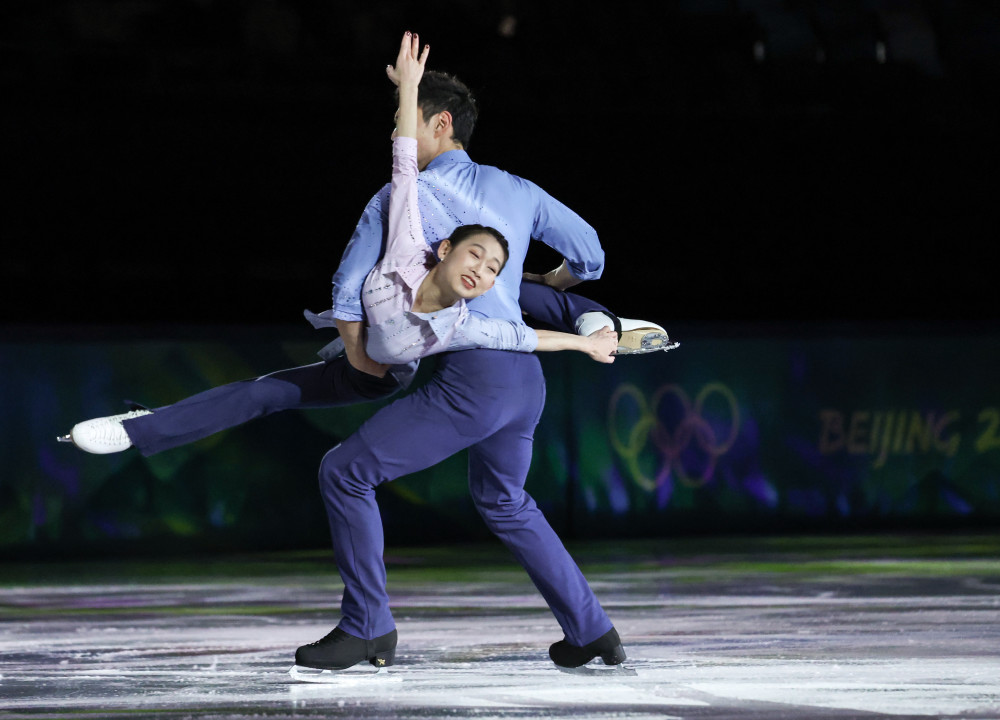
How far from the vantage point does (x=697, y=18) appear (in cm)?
1256

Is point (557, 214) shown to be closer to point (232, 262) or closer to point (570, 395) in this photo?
point (570, 395)

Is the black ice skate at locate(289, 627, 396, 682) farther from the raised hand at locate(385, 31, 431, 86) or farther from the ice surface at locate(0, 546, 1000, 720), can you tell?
the raised hand at locate(385, 31, 431, 86)

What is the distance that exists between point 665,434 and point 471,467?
17.6ft

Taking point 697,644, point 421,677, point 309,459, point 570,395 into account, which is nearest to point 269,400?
point 421,677

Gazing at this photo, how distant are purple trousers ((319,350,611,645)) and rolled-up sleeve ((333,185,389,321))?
0.33 m

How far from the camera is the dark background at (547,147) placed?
34.7ft

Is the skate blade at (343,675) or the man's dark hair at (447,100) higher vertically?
the man's dark hair at (447,100)

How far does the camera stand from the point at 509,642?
572 cm

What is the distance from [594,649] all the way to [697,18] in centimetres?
864

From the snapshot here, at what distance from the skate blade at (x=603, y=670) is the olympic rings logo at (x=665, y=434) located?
5.00m

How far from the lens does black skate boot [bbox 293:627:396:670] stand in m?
4.74

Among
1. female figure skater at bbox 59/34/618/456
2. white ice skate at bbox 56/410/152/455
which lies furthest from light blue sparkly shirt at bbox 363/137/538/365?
white ice skate at bbox 56/410/152/455

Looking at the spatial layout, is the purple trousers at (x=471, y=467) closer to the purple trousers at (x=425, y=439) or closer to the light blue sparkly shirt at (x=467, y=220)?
the purple trousers at (x=425, y=439)

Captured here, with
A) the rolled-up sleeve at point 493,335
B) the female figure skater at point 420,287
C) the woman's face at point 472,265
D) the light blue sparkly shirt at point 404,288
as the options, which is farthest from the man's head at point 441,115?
the rolled-up sleeve at point 493,335
